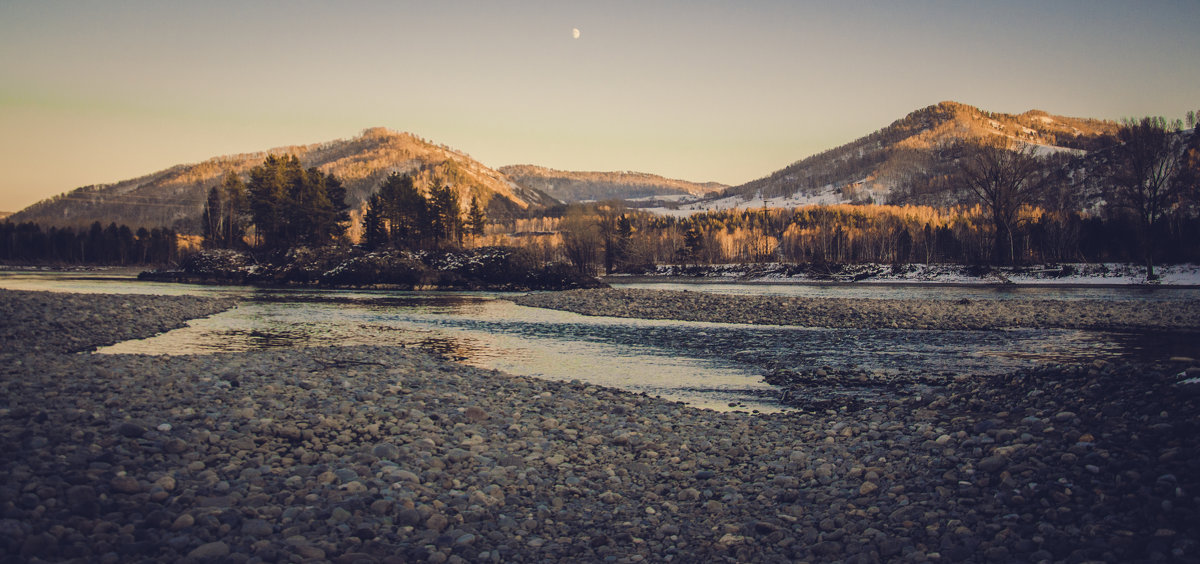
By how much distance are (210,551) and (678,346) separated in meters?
18.7

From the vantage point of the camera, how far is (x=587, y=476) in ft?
26.9

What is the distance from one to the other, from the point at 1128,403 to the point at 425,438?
10.5 m

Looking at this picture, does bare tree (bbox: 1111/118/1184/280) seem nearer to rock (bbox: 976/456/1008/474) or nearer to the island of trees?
the island of trees

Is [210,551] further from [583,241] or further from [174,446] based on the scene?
[583,241]

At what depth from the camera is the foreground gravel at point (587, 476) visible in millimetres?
5805

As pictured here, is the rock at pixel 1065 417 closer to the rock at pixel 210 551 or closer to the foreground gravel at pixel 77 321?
the rock at pixel 210 551

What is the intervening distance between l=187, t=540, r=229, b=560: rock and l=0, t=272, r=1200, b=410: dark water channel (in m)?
9.68

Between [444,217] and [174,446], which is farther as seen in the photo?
[444,217]


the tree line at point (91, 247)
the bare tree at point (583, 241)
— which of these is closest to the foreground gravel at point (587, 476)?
the bare tree at point (583, 241)

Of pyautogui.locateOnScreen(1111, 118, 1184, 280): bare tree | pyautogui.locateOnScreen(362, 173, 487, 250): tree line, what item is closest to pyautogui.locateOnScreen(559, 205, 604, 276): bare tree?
pyautogui.locateOnScreen(362, 173, 487, 250): tree line

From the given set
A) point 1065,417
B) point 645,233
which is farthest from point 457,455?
point 645,233

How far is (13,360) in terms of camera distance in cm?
1446

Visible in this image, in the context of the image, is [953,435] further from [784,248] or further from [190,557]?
[784,248]

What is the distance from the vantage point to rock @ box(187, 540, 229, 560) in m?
5.45
